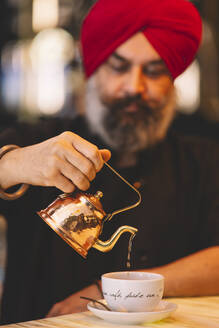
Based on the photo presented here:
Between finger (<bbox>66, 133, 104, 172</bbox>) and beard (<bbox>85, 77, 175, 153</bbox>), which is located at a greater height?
finger (<bbox>66, 133, 104, 172</bbox>)

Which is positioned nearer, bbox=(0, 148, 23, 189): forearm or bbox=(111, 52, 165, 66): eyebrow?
bbox=(0, 148, 23, 189): forearm

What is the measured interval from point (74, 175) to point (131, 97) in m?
0.72

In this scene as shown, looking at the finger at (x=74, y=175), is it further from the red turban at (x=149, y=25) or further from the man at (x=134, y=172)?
the red turban at (x=149, y=25)

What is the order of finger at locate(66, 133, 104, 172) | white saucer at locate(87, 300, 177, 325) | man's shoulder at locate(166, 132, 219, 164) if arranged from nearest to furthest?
white saucer at locate(87, 300, 177, 325), finger at locate(66, 133, 104, 172), man's shoulder at locate(166, 132, 219, 164)

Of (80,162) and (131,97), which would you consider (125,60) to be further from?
(80,162)

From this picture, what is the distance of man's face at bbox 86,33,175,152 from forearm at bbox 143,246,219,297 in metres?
0.56

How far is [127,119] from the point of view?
192 cm

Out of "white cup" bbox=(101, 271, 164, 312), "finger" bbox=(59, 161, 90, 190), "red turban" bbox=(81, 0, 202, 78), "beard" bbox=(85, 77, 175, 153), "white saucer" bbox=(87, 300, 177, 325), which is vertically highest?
"red turban" bbox=(81, 0, 202, 78)

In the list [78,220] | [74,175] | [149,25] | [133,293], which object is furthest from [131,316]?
[149,25]

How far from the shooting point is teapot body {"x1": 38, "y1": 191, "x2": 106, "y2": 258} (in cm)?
113

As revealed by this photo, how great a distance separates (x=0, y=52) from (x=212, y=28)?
2.61m

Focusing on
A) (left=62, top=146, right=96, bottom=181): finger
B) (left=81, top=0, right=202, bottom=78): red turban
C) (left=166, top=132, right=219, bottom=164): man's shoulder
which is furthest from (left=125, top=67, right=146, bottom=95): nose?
(left=62, top=146, right=96, bottom=181): finger

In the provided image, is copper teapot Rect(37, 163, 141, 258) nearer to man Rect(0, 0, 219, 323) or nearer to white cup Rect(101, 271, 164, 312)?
white cup Rect(101, 271, 164, 312)

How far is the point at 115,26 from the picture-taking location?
1.77m
